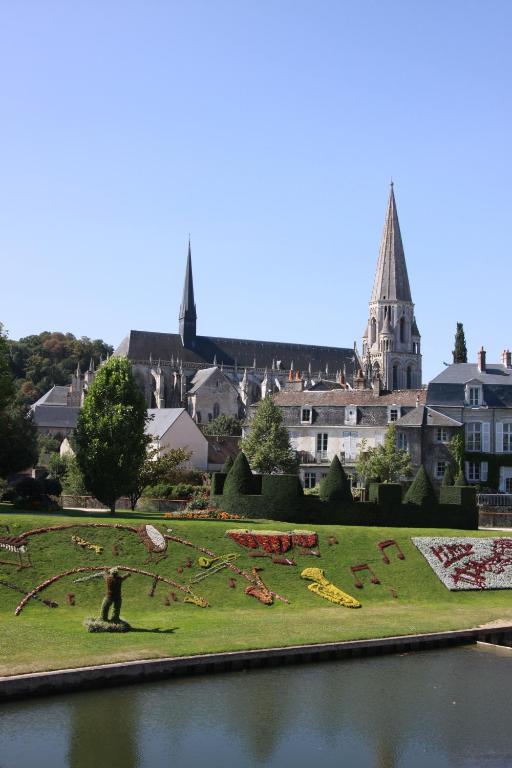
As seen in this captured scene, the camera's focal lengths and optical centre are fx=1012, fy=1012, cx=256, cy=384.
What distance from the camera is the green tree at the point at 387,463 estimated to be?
6000 centimetres

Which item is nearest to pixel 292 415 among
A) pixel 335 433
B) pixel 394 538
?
pixel 335 433

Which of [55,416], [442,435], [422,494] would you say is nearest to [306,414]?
[442,435]

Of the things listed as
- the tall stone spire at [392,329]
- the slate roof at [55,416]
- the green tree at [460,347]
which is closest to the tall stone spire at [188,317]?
the tall stone spire at [392,329]

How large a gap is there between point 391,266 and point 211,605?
12291cm

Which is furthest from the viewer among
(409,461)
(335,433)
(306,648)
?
Result: (335,433)

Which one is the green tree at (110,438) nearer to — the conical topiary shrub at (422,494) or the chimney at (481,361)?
the conical topiary shrub at (422,494)

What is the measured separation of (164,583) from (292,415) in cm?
3612

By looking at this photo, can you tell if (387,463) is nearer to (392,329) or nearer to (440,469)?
(440,469)

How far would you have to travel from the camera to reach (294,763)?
20734 millimetres

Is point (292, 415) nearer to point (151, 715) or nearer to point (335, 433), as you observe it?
point (335, 433)

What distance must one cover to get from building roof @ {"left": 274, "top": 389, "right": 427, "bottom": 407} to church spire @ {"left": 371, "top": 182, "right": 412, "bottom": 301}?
260 ft

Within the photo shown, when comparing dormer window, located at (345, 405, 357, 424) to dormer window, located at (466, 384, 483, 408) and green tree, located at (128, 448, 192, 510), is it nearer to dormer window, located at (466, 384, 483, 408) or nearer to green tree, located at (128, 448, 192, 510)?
dormer window, located at (466, 384, 483, 408)

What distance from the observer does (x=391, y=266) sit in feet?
495

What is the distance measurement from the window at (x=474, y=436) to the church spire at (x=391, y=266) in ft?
275
